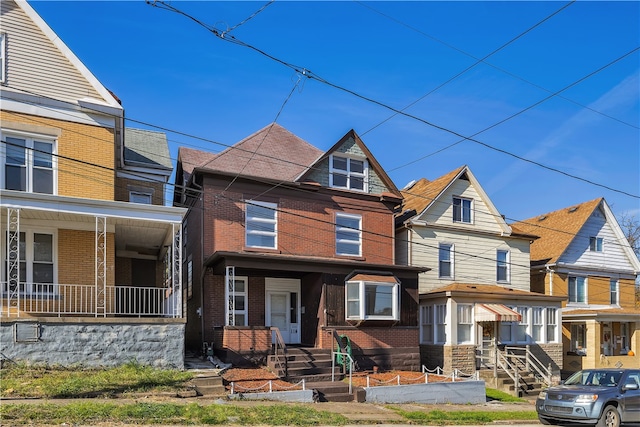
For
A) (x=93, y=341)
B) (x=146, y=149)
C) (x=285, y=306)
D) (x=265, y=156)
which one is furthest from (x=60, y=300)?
(x=265, y=156)

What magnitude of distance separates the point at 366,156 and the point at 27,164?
13023 mm

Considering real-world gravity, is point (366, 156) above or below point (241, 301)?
above

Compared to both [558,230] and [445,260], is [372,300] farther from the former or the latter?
[558,230]

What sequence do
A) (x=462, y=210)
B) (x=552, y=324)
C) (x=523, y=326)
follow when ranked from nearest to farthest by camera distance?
(x=523, y=326) → (x=552, y=324) → (x=462, y=210)

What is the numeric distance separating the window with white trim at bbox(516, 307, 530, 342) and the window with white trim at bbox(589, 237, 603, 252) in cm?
891

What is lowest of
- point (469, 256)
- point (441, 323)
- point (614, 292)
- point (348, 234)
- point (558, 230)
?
point (441, 323)

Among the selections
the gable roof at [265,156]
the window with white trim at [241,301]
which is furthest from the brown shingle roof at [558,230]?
the window with white trim at [241,301]

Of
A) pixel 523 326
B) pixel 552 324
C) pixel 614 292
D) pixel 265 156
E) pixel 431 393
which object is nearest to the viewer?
pixel 431 393

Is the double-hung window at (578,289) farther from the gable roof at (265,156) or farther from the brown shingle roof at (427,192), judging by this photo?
the gable roof at (265,156)

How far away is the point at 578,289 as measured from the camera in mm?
32875

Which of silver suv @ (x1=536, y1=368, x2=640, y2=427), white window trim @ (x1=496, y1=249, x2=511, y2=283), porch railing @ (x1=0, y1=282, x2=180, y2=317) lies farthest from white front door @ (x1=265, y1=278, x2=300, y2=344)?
white window trim @ (x1=496, y1=249, x2=511, y2=283)

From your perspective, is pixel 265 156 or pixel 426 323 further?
pixel 426 323

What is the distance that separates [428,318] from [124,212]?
559 inches

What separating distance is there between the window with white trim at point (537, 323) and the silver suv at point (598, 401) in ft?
41.2
